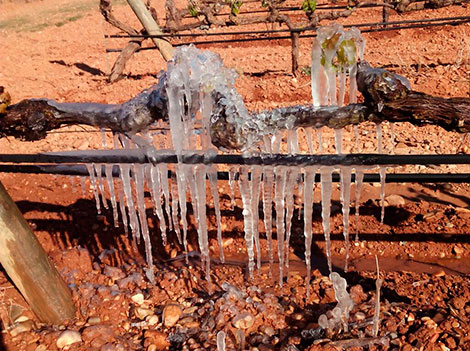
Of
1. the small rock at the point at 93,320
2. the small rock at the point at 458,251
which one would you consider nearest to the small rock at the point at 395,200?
the small rock at the point at 458,251

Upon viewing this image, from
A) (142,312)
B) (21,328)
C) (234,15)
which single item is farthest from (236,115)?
(234,15)

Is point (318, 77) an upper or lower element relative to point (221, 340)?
upper

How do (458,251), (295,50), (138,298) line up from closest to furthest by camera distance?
1. (138,298)
2. (458,251)
3. (295,50)

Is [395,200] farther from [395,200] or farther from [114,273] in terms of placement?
[114,273]

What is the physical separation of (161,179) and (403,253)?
236 centimetres

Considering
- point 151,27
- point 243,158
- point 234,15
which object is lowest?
point 243,158

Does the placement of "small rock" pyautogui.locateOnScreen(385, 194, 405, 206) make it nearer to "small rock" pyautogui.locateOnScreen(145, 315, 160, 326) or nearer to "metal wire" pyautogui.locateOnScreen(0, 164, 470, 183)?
"metal wire" pyautogui.locateOnScreen(0, 164, 470, 183)

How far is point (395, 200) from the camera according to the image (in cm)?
432

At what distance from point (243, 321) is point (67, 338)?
3.46 ft

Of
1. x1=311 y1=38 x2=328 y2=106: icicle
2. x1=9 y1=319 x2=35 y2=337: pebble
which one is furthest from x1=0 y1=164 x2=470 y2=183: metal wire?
x1=9 y1=319 x2=35 y2=337: pebble

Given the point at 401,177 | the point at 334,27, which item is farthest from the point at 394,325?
the point at 334,27

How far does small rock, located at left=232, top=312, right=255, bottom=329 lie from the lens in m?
2.93

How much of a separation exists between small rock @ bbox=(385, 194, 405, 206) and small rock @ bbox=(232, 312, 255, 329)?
1.95 metres

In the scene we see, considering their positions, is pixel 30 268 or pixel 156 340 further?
pixel 156 340
